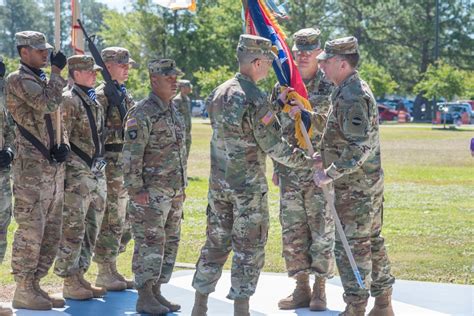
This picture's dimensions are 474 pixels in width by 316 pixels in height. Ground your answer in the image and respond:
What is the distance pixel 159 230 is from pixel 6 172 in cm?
132

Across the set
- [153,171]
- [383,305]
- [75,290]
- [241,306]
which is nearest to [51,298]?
[75,290]

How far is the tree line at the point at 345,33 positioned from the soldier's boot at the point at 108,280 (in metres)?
42.0

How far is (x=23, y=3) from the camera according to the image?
88.6m

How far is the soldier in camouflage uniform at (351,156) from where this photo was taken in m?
6.45

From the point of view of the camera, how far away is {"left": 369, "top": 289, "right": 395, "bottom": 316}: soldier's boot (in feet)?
22.8

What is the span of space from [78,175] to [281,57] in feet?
6.78

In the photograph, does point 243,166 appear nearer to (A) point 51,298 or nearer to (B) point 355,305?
(B) point 355,305

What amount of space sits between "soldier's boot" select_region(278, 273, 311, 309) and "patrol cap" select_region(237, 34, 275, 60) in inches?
83.0

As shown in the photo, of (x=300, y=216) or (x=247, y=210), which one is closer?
(x=247, y=210)

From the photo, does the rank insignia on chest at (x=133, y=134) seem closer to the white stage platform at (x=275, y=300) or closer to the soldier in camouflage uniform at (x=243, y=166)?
the soldier in camouflage uniform at (x=243, y=166)

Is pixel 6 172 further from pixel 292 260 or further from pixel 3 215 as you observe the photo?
pixel 292 260

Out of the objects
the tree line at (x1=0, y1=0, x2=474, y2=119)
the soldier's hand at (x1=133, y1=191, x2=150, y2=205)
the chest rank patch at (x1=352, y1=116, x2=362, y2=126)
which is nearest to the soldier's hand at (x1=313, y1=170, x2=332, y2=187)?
the chest rank patch at (x1=352, y1=116, x2=362, y2=126)

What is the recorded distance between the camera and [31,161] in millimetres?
7227

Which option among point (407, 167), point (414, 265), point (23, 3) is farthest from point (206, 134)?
point (23, 3)
